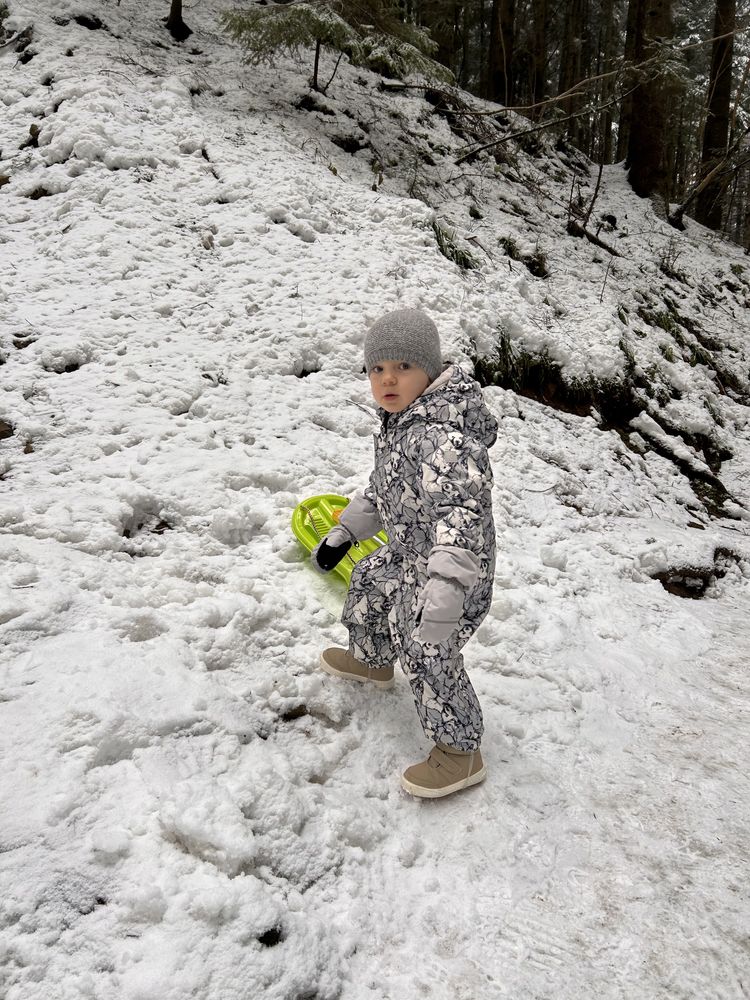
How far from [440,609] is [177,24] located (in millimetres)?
9735

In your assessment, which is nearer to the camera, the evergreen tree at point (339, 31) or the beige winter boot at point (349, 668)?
the beige winter boot at point (349, 668)

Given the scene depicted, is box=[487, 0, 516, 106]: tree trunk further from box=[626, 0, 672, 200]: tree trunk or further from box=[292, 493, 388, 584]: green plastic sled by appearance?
box=[292, 493, 388, 584]: green plastic sled

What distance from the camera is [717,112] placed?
44.9ft

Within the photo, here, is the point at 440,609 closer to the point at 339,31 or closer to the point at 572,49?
the point at 339,31

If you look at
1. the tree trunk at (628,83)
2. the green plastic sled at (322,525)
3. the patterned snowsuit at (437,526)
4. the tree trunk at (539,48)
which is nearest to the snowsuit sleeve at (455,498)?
the patterned snowsuit at (437,526)

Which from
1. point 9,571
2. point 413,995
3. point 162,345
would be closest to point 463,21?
point 162,345

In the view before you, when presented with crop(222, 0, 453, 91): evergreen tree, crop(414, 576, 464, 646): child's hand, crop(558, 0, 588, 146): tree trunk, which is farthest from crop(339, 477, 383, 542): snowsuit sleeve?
crop(558, 0, 588, 146): tree trunk

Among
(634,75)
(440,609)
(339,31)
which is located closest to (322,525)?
(440,609)

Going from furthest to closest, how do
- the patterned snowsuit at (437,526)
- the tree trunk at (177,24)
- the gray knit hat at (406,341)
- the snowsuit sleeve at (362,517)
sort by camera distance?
the tree trunk at (177,24), the snowsuit sleeve at (362,517), the gray knit hat at (406,341), the patterned snowsuit at (437,526)

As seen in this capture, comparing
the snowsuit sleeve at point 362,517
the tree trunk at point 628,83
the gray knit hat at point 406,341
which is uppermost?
the tree trunk at point 628,83

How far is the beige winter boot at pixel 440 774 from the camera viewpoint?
2.35m

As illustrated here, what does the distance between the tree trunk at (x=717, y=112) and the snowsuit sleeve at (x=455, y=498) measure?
13.7 meters

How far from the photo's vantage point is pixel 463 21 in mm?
17641

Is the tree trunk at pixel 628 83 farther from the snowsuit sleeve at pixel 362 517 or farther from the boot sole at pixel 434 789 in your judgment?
the boot sole at pixel 434 789
